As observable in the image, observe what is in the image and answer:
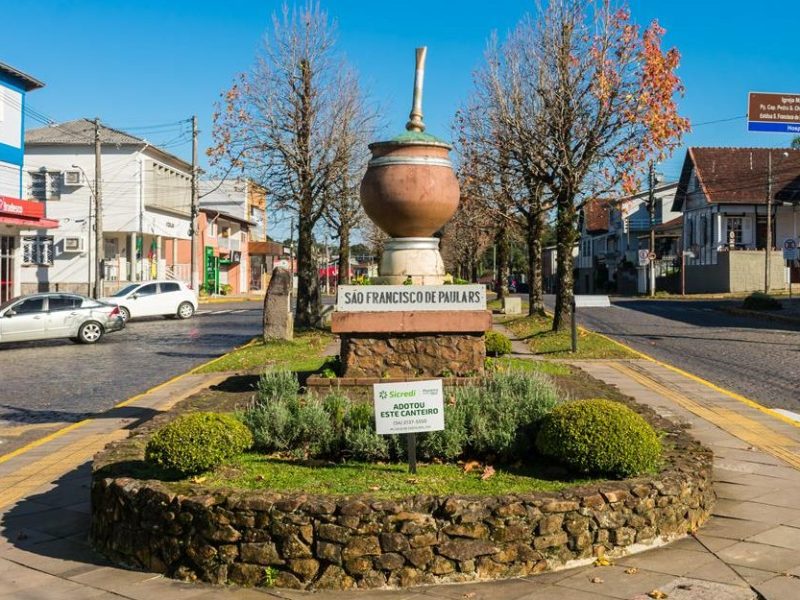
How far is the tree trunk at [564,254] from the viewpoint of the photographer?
21328 mm

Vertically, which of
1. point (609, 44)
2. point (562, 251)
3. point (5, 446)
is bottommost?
point (5, 446)

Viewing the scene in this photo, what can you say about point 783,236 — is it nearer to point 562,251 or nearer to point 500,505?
point 562,251

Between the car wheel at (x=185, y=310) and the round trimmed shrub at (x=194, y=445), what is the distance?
29.3m

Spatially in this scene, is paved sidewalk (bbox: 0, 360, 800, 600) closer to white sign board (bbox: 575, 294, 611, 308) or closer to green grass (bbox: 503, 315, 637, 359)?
green grass (bbox: 503, 315, 637, 359)

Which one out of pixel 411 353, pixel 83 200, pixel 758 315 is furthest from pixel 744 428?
pixel 83 200

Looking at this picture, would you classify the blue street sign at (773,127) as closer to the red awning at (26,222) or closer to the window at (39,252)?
the red awning at (26,222)

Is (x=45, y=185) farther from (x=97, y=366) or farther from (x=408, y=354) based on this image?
(x=408, y=354)

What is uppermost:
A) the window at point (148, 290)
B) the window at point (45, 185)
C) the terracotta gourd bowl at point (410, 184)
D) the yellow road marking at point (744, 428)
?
the window at point (45, 185)

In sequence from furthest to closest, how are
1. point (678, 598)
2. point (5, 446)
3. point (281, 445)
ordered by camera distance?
point (5, 446) → point (281, 445) → point (678, 598)

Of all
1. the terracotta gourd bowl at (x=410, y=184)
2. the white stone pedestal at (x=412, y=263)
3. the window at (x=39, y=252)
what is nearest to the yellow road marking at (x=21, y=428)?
the white stone pedestal at (x=412, y=263)

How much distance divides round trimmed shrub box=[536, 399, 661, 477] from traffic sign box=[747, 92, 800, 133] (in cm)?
1433

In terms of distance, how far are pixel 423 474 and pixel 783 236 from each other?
49041 millimetres

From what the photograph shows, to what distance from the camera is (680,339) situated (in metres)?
23.0

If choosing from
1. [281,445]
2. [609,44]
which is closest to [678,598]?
[281,445]
